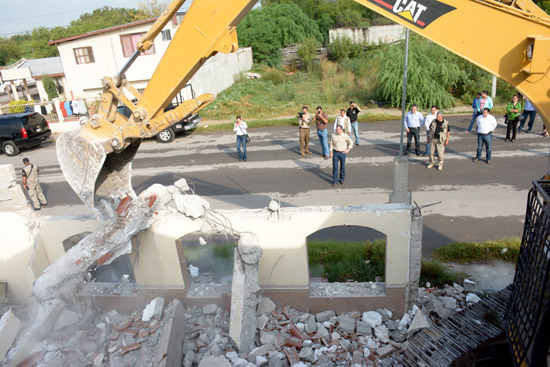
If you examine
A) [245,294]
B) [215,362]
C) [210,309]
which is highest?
[245,294]

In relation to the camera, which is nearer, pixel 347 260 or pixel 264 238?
pixel 264 238

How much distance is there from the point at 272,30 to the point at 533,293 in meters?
34.8

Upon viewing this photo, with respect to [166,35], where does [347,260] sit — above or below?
below

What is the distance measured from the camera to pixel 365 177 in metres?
12.0

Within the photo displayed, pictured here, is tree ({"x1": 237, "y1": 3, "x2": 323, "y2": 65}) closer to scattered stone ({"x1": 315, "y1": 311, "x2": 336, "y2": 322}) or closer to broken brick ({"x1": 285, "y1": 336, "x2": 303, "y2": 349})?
scattered stone ({"x1": 315, "y1": 311, "x2": 336, "y2": 322})

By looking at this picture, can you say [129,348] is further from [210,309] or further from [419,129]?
[419,129]

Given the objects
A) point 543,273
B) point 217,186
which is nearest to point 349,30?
point 217,186

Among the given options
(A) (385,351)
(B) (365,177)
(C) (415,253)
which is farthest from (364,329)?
(B) (365,177)

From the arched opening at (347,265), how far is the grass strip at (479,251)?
1153mm

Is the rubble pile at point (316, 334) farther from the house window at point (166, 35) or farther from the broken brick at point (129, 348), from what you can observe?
the house window at point (166, 35)

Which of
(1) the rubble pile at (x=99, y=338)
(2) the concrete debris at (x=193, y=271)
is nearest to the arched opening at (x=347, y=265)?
(2) the concrete debris at (x=193, y=271)

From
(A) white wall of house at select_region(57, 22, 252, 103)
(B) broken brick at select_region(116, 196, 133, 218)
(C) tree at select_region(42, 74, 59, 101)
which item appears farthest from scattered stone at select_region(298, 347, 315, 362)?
(C) tree at select_region(42, 74, 59, 101)

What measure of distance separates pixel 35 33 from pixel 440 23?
74630mm

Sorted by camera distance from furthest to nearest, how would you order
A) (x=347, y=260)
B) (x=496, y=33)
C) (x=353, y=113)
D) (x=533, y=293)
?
(x=353, y=113) < (x=347, y=260) < (x=496, y=33) < (x=533, y=293)
